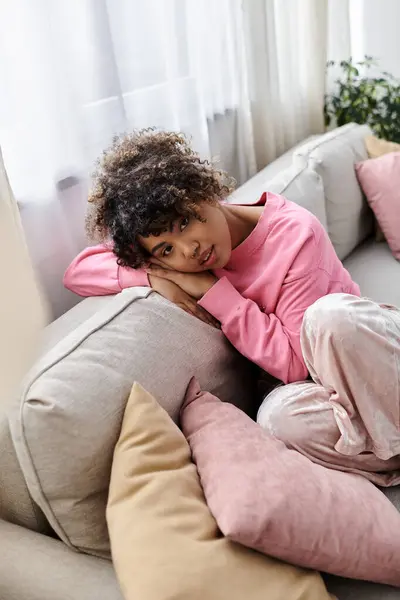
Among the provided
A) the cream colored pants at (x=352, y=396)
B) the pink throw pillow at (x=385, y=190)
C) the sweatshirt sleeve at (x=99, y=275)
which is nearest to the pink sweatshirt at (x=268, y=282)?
the sweatshirt sleeve at (x=99, y=275)

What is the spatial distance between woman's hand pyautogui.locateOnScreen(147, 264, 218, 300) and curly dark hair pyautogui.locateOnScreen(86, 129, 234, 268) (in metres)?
0.04

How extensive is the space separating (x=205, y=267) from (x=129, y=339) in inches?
10.8

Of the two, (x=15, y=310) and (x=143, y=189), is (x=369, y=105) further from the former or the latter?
(x=15, y=310)

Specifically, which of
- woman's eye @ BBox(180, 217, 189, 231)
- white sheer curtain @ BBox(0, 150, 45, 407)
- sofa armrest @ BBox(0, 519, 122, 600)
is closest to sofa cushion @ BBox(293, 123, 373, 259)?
woman's eye @ BBox(180, 217, 189, 231)

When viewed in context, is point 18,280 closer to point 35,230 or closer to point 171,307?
point 171,307

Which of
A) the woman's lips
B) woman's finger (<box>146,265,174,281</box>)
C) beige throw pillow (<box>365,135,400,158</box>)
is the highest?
the woman's lips

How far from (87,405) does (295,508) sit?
0.33m

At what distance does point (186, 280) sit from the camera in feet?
3.89

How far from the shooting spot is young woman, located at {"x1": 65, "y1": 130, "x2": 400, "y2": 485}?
99 cm

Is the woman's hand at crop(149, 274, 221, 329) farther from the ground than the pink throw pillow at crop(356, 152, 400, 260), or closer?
farther from the ground

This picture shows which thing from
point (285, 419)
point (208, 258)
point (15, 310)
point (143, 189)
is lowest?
point (285, 419)

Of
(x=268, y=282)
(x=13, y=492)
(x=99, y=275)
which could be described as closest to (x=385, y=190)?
(x=268, y=282)

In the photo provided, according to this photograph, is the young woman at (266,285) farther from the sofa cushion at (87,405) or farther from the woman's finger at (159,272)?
the sofa cushion at (87,405)

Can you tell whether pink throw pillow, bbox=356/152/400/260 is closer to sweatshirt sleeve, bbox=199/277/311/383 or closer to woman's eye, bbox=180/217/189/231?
sweatshirt sleeve, bbox=199/277/311/383
